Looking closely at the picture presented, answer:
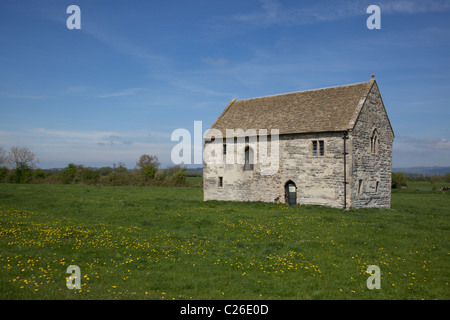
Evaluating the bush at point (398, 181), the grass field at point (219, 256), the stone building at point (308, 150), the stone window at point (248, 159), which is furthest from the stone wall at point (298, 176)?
the bush at point (398, 181)

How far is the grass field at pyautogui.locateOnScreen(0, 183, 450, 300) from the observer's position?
8.61m

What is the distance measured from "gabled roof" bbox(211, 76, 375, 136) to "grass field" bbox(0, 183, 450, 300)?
8856mm

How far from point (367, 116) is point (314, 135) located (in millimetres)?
4840

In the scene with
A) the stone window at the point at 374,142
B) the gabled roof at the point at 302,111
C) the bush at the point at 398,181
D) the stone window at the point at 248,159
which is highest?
the gabled roof at the point at 302,111

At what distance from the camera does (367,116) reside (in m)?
26.0

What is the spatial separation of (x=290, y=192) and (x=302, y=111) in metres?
7.43

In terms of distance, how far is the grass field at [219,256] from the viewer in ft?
28.2

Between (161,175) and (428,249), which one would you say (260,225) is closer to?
(428,249)

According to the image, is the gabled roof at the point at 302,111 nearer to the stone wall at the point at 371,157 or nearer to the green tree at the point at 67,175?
the stone wall at the point at 371,157

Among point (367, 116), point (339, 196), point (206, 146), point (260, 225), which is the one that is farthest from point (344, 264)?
point (206, 146)

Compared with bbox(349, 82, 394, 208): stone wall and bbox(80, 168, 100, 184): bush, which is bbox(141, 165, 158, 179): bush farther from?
bbox(349, 82, 394, 208): stone wall

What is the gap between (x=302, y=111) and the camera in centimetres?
2830

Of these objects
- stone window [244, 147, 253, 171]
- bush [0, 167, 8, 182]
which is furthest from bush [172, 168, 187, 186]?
bush [0, 167, 8, 182]
